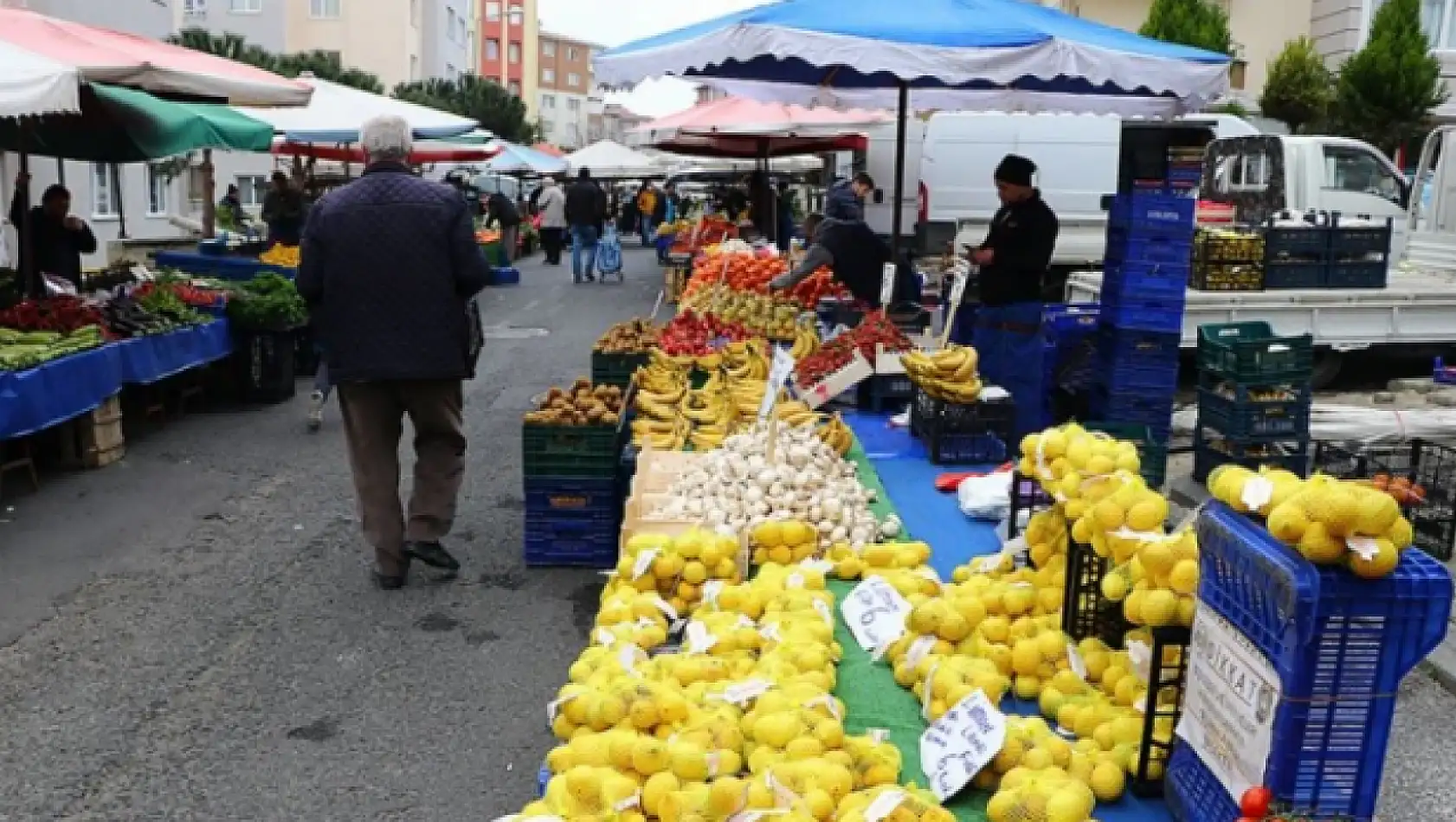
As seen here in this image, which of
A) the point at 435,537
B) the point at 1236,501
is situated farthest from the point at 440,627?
the point at 1236,501

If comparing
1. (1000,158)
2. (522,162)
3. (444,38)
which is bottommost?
(522,162)

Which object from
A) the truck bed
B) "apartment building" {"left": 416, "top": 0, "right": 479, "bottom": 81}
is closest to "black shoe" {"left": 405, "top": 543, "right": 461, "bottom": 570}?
the truck bed

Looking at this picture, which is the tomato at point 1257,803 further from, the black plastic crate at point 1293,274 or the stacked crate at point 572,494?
the black plastic crate at point 1293,274


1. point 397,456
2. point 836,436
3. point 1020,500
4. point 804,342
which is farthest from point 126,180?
point 1020,500

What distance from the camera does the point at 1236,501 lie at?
2.66 m

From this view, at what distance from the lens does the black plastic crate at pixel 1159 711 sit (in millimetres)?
2900

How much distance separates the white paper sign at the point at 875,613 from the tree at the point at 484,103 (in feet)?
139

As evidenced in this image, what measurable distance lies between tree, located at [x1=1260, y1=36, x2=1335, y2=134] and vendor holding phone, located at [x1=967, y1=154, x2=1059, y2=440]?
67.5ft

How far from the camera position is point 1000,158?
16.0 m

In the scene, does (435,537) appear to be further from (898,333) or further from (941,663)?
(941,663)

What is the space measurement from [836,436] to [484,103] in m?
45.5

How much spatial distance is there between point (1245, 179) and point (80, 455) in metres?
12.7

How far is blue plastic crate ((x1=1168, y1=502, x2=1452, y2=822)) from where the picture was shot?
2352mm

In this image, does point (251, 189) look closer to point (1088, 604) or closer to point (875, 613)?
point (875, 613)
